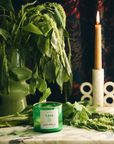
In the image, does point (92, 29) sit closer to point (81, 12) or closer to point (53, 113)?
point (81, 12)

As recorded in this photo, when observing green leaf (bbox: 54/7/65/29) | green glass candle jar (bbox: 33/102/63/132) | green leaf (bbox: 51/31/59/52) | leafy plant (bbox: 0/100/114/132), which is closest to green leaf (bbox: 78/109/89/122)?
leafy plant (bbox: 0/100/114/132)

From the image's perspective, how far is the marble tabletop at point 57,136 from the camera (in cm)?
62

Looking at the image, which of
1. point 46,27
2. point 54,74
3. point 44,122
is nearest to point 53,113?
point 44,122

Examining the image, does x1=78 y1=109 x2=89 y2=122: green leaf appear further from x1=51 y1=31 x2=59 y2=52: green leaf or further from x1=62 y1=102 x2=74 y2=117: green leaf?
x1=51 y1=31 x2=59 y2=52: green leaf

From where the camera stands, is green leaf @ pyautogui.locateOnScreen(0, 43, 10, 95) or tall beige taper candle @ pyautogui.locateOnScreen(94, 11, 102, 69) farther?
tall beige taper candle @ pyautogui.locateOnScreen(94, 11, 102, 69)

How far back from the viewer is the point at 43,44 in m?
0.81

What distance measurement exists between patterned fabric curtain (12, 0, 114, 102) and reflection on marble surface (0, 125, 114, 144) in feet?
1.66

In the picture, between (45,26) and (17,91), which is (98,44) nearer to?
(45,26)

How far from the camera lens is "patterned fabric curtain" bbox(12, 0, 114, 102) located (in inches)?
45.5

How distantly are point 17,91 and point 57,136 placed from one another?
322 mm

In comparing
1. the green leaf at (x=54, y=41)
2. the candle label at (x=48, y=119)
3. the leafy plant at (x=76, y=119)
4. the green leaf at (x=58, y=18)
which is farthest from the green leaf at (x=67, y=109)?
the green leaf at (x=58, y=18)

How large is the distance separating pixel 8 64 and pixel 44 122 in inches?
11.7

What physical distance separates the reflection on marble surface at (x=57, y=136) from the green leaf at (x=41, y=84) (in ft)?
0.58

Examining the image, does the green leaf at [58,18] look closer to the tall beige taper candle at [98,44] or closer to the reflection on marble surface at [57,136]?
→ the tall beige taper candle at [98,44]
